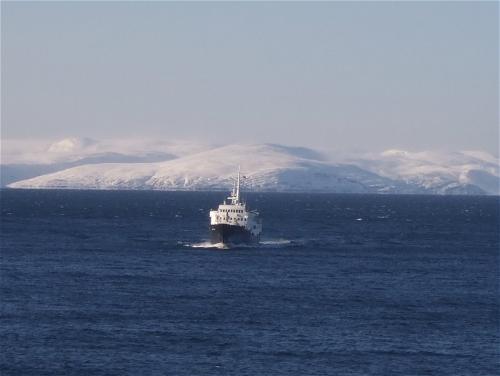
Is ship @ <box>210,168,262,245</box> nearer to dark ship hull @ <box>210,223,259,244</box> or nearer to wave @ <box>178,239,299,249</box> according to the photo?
dark ship hull @ <box>210,223,259,244</box>

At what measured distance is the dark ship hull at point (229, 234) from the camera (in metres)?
154

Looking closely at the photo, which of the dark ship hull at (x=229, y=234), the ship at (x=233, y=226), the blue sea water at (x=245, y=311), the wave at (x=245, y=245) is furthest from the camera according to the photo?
the ship at (x=233, y=226)

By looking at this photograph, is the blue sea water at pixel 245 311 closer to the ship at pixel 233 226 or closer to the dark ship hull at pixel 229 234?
the dark ship hull at pixel 229 234

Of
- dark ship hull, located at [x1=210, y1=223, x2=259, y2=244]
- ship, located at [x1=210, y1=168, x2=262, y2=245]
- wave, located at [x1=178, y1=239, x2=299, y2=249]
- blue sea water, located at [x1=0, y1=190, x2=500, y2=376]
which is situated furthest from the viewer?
ship, located at [x1=210, y1=168, x2=262, y2=245]

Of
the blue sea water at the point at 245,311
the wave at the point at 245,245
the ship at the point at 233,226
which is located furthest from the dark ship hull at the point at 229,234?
the blue sea water at the point at 245,311

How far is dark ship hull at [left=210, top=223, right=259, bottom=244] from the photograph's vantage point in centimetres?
15450

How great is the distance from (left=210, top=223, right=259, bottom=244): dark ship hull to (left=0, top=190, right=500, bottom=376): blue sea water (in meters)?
3.43

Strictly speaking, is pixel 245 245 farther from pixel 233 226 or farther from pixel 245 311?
pixel 245 311

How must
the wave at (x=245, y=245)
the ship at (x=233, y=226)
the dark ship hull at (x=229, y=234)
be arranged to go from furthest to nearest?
1. the ship at (x=233, y=226)
2. the dark ship hull at (x=229, y=234)
3. the wave at (x=245, y=245)

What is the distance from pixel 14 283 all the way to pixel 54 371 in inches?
1517

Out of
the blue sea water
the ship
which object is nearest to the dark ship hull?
the ship

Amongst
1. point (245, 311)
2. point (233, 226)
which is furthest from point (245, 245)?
point (245, 311)

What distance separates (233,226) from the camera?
15575 cm

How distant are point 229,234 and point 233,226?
4.82ft
